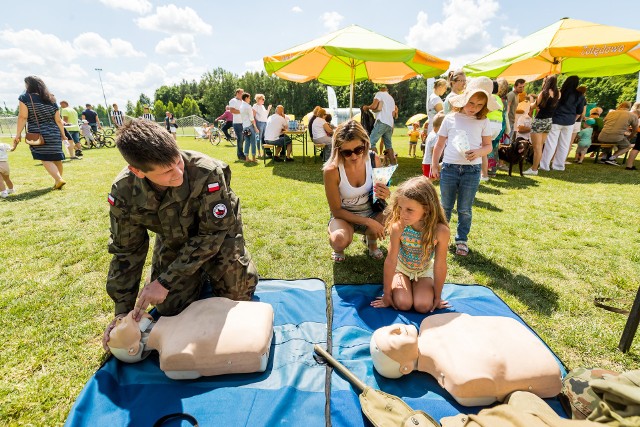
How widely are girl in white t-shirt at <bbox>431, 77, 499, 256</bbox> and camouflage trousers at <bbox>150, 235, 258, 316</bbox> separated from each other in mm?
2245

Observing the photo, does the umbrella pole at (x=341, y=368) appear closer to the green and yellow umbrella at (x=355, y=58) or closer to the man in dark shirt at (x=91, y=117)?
the green and yellow umbrella at (x=355, y=58)

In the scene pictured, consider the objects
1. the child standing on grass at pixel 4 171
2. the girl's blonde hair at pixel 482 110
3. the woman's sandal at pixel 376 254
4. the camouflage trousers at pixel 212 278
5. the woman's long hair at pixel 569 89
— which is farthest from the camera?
the woman's long hair at pixel 569 89

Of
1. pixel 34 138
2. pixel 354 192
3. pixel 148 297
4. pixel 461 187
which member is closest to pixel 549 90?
pixel 461 187

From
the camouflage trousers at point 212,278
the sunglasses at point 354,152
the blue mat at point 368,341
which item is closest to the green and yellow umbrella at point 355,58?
the sunglasses at point 354,152

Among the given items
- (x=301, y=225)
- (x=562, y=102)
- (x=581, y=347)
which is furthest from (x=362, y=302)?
(x=562, y=102)

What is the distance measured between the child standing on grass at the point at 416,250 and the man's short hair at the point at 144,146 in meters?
1.62

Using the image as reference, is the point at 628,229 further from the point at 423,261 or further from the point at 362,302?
the point at 362,302

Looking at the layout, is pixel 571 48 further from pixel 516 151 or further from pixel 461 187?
pixel 461 187

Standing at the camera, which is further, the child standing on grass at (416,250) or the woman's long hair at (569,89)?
the woman's long hair at (569,89)

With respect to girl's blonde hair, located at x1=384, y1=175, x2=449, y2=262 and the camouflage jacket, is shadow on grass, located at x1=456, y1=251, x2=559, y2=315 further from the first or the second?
the camouflage jacket

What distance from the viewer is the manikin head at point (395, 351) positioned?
70.5 inches

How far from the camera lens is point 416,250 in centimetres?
251

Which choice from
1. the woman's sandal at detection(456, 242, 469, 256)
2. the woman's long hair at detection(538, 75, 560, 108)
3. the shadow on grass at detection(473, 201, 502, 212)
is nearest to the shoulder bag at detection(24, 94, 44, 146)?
the woman's sandal at detection(456, 242, 469, 256)

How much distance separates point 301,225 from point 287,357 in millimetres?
2463
